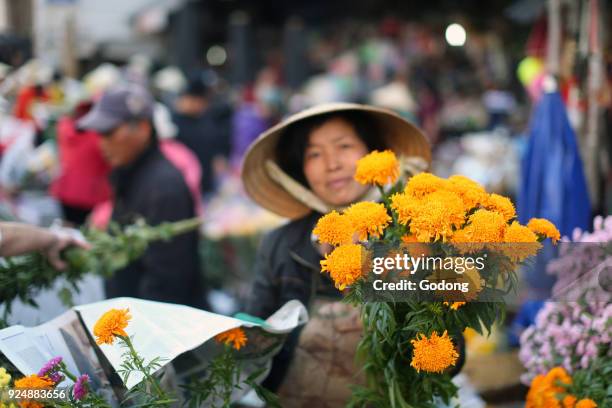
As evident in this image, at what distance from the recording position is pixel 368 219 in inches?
61.7

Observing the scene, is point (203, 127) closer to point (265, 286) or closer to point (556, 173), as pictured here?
point (556, 173)

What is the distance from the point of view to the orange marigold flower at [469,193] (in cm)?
161

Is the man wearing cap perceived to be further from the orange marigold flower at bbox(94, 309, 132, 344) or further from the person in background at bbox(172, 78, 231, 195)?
the person in background at bbox(172, 78, 231, 195)

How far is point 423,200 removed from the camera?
1.60 meters

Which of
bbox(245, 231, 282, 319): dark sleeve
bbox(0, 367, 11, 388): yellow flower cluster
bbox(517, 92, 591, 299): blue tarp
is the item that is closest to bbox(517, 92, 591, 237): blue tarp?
bbox(517, 92, 591, 299): blue tarp

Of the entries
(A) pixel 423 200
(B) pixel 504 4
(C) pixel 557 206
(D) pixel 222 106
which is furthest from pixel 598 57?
(B) pixel 504 4

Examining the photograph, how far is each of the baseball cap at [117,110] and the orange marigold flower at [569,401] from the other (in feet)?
8.11

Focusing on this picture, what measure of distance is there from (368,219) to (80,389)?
0.72 metres

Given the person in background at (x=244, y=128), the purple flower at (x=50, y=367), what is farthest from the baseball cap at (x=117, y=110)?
the person in background at (x=244, y=128)

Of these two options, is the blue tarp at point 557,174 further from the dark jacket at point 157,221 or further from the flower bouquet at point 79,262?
the flower bouquet at point 79,262

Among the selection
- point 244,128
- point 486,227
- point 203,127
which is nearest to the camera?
point 486,227

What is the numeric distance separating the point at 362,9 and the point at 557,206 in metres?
9.48

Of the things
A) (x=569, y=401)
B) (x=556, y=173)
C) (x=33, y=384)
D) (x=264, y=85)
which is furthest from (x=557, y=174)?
(x=264, y=85)

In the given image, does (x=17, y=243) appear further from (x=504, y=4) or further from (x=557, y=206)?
(x=504, y=4)
